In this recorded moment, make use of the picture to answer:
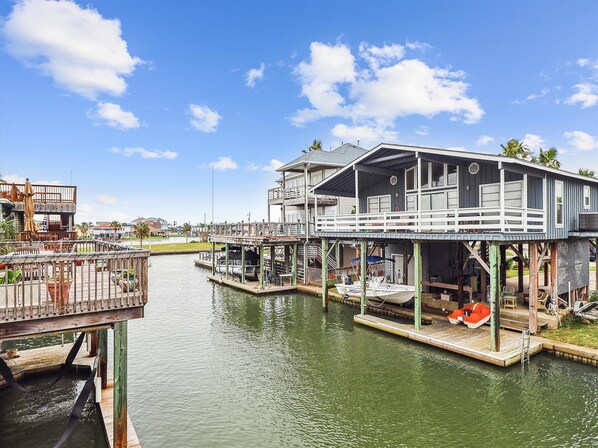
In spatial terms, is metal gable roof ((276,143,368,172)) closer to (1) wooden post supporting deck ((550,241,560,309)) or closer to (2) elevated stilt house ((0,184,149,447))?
(1) wooden post supporting deck ((550,241,560,309))

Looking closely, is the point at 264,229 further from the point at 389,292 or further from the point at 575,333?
the point at 575,333

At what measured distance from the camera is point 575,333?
12.9m

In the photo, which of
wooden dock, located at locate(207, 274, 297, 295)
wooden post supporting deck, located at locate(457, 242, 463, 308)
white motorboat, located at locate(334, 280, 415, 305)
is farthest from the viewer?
wooden dock, located at locate(207, 274, 297, 295)

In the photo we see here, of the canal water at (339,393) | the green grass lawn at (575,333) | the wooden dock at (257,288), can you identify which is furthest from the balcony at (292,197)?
the green grass lawn at (575,333)

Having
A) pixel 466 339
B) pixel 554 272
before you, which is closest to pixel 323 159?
pixel 554 272

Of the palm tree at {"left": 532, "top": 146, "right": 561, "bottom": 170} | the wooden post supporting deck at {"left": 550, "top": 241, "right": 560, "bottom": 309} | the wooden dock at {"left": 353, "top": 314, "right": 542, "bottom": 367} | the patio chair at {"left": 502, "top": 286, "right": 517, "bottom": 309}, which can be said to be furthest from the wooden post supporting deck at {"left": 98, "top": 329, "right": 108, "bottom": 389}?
the palm tree at {"left": 532, "top": 146, "right": 561, "bottom": 170}

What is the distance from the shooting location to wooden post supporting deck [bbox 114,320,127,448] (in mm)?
6371

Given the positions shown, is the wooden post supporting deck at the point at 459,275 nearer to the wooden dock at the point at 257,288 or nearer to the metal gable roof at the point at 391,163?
the metal gable roof at the point at 391,163

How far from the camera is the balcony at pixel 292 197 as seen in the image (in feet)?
99.9

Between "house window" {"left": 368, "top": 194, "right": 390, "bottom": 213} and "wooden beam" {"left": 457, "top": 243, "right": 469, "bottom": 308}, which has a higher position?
"house window" {"left": 368, "top": 194, "right": 390, "bottom": 213}

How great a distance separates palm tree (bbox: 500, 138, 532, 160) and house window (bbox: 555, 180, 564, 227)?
20.8m

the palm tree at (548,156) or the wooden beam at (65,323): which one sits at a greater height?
the palm tree at (548,156)

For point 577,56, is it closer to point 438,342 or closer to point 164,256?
point 438,342

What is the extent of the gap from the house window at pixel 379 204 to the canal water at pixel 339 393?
725cm
